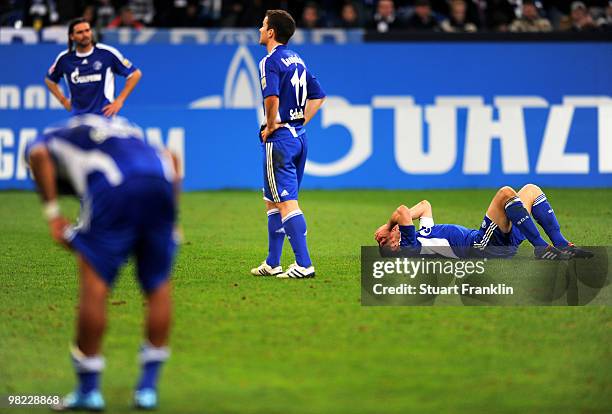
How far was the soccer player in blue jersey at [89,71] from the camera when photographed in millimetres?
12648

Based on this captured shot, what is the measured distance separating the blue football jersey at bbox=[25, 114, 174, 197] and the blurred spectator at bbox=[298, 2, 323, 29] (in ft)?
50.1

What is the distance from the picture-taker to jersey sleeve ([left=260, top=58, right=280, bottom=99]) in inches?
375

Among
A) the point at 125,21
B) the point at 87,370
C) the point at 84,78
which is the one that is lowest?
the point at 87,370

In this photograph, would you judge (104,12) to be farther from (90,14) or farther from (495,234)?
(495,234)

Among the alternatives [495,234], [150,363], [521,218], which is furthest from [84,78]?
[150,363]

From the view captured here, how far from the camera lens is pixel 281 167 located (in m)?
9.73

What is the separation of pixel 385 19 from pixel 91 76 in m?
9.22

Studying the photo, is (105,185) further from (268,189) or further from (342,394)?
(268,189)

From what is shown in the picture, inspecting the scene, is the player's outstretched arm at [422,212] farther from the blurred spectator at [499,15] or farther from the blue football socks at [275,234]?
the blurred spectator at [499,15]

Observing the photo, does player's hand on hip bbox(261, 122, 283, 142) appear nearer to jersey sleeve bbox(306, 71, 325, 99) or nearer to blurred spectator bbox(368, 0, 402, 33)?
jersey sleeve bbox(306, 71, 325, 99)

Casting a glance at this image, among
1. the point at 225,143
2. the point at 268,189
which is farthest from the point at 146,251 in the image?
the point at 225,143

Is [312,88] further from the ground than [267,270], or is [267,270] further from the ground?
[312,88]

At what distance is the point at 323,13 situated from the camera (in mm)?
21438

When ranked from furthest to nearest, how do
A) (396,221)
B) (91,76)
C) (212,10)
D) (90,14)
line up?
(212,10) → (90,14) → (91,76) → (396,221)
